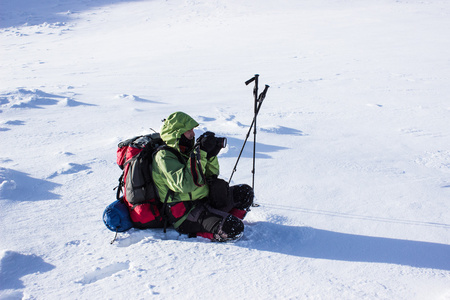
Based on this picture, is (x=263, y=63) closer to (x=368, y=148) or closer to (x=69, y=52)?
(x=368, y=148)

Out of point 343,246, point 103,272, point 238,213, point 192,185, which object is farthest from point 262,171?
point 103,272

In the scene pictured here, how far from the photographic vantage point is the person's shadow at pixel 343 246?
238cm

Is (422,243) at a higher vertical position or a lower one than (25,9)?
lower

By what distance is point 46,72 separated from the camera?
11.7 m

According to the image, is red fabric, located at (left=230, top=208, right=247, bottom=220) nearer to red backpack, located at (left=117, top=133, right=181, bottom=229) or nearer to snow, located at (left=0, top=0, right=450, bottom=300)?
snow, located at (left=0, top=0, right=450, bottom=300)

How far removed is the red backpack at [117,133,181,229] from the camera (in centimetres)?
255

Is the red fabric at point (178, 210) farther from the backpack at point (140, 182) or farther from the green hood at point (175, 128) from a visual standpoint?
the green hood at point (175, 128)

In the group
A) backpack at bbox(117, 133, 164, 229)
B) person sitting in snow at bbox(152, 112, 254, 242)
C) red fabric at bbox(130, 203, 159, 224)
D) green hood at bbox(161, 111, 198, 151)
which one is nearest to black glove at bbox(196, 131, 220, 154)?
person sitting in snow at bbox(152, 112, 254, 242)

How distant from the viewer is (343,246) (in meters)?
2.55

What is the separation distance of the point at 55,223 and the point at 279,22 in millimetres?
18450

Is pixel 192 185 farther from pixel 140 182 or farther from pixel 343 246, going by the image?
pixel 343 246


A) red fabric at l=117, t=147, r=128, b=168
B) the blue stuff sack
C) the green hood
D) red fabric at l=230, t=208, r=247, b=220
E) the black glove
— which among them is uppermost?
the green hood

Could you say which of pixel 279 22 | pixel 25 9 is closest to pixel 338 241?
pixel 279 22

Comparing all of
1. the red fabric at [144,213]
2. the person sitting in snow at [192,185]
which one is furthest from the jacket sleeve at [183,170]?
the red fabric at [144,213]
